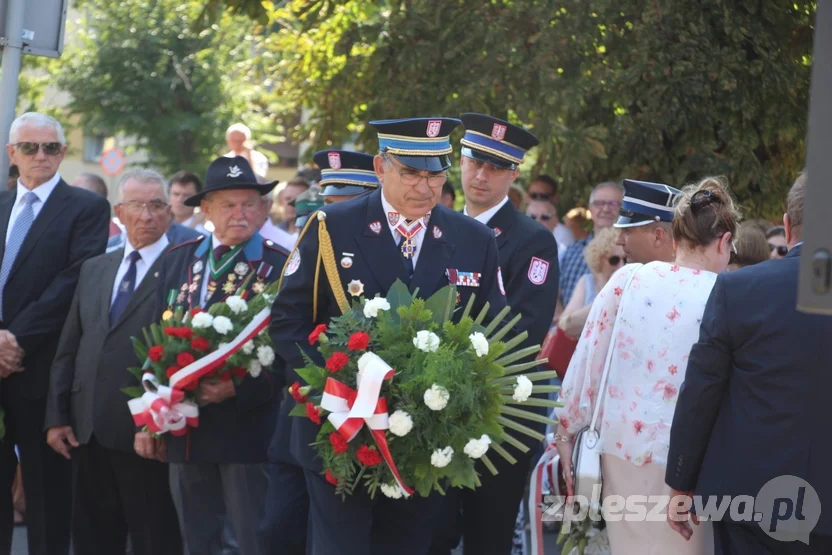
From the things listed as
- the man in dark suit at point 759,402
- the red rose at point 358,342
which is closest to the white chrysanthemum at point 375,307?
the red rose at point 358,342

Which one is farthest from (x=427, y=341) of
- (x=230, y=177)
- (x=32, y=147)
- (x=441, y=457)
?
(x=32, y=147)

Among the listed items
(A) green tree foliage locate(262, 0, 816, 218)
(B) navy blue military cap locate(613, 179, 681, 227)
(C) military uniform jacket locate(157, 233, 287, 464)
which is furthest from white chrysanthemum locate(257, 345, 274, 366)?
(A) green tree foliage locate(262, 0, 816, 218)

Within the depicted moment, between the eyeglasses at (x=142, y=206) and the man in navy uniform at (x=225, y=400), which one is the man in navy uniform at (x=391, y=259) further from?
the eyeglasses at (x=142, y=206)

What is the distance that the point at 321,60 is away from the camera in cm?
1182

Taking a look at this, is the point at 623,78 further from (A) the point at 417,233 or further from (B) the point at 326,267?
(B) the point at 326,267

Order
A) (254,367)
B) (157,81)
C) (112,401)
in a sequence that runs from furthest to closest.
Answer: (157,81) < (112,401) < (254,367)

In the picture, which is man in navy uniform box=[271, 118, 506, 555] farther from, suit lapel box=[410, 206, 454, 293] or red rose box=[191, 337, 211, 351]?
red rose box=[191, 337, 211, 351]

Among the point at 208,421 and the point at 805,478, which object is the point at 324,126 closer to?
the point at 208,421

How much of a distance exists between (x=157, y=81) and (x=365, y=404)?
24.9m

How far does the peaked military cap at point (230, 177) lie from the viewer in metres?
6.87

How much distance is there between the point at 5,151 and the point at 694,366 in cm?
465

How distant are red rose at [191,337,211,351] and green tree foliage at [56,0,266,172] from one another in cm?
2231

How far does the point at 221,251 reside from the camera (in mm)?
6863

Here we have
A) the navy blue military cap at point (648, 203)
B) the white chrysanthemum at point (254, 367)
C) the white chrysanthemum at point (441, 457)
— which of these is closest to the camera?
the white chrysanthemum at point (441, 457)
